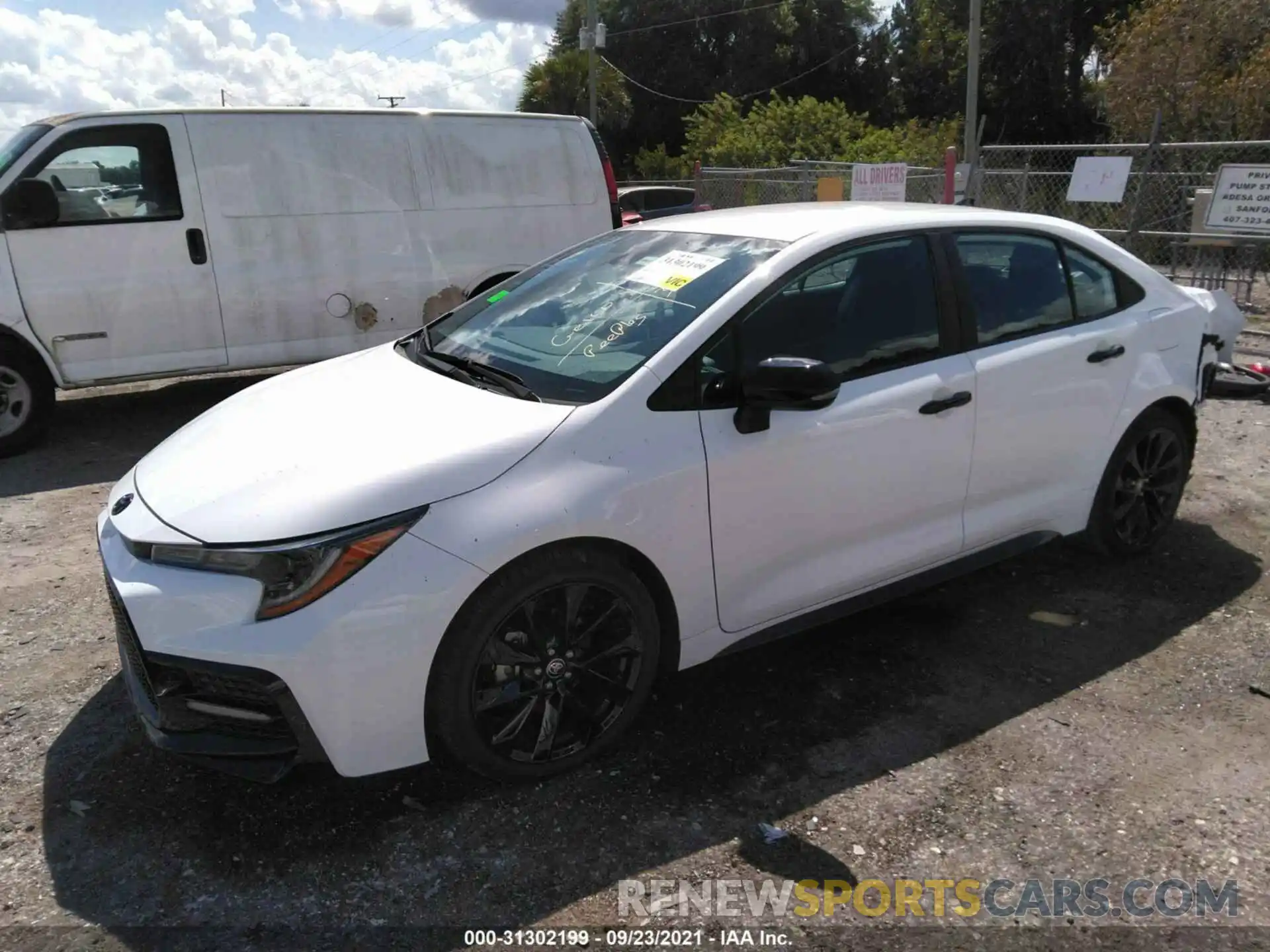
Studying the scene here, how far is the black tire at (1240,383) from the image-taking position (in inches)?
290

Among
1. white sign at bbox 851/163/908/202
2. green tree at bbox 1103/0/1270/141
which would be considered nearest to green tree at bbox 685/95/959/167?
green tree at bbox 1103/0/1270/141

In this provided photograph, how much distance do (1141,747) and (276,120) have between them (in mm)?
6406

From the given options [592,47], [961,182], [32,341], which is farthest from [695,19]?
[32,341]

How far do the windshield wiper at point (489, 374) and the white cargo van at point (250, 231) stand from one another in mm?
3914

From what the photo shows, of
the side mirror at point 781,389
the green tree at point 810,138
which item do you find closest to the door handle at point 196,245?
the side mirror at point 781,389

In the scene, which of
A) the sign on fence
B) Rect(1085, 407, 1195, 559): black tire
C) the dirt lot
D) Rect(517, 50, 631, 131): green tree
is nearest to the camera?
the dirt lot

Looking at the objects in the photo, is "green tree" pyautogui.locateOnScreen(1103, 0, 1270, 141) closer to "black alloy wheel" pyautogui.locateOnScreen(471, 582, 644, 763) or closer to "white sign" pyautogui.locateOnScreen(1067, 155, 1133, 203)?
"white sign" pyautogui.locateOnScreen(1067, 155, 1133, 203)

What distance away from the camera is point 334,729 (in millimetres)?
2668

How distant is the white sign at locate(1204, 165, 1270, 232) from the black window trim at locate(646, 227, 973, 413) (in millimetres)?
6661

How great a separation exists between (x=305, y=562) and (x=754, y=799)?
1.43m

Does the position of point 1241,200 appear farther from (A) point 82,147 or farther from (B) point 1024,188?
(A) point 82,147

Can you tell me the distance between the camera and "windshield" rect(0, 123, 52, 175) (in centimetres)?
633

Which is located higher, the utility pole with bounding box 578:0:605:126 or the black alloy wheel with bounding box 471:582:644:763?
the utility pole with bounding box 578:0:605:126

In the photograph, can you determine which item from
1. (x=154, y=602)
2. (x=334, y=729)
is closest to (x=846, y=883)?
(x=334, y=729)
